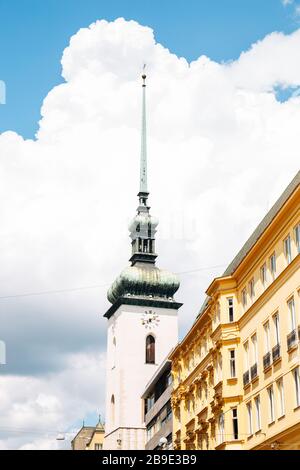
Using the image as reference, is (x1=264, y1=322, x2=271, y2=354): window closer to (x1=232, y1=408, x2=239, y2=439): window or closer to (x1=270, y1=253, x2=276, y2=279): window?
(x1=270, y1=253, x2=276, y2=279): window

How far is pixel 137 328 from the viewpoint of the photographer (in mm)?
128625

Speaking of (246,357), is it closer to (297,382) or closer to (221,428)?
(221,428)

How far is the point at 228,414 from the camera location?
54156 millimetres

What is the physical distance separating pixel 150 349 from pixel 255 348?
259ft

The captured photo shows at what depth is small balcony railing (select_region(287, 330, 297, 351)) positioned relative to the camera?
1678 inches

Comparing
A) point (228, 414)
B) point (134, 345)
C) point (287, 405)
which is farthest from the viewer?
point (134, 345)

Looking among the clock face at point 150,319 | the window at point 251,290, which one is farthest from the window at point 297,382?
the clock face at point 150,319

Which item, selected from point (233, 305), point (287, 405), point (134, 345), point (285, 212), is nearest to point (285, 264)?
point (285, 212)

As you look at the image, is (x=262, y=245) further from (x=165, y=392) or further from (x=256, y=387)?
(x=165, y=392)

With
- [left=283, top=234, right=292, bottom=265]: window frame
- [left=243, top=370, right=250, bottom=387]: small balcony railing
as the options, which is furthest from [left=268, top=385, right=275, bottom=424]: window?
[left=283, top=234, right=292, bottom=265]: window frame

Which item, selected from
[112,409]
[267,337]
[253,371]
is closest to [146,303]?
[112,409]

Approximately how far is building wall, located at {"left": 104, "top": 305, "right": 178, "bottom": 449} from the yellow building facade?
5143 cm

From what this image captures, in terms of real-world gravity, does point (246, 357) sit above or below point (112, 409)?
below
